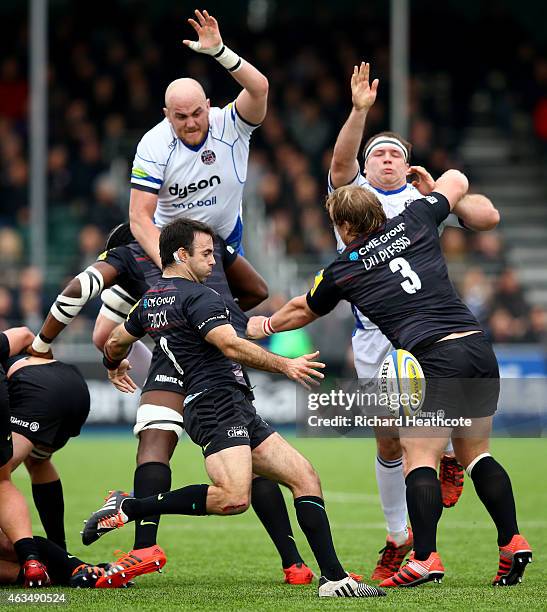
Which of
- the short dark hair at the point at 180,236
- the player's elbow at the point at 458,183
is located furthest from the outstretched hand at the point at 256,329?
the player's elbow at the point at 458,183

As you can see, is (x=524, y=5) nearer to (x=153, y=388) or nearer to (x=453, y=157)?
(x=453, y=157)

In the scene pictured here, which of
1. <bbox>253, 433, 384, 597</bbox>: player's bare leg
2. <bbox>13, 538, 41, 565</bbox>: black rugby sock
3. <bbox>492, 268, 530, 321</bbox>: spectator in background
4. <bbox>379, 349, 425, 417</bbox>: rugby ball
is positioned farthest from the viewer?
<bbox>492, 268, 530, 321</bbox>: spectator in background

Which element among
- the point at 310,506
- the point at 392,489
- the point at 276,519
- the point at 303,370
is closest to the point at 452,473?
the point at 392,489

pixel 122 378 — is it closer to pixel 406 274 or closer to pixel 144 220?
pixel 144 220

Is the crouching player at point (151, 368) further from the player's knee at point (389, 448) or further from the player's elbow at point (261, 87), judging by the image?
the player's elbow at point (261, 87)

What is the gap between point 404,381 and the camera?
6.84 meters

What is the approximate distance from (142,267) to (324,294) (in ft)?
6.26

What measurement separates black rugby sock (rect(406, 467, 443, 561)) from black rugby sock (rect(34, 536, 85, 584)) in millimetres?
1942

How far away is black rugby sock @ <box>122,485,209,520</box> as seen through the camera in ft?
22.5

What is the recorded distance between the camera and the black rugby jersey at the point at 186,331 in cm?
698

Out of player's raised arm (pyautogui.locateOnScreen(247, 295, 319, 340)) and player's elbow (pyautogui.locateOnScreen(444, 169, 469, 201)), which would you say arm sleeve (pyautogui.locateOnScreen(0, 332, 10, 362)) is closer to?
player's raised arm (pyautogui.locateOnScreen(247, 295, 319, 340))

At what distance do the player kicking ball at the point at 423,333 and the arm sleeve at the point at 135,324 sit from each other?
0.82 metres

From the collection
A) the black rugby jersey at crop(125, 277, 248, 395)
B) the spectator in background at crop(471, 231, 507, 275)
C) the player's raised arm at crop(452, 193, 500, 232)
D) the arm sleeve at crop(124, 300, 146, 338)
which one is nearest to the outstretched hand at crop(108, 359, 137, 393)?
the arm sleeve at crop(124, 300, 146, 338)

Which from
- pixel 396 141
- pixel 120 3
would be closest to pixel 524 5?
pixel 120 3
